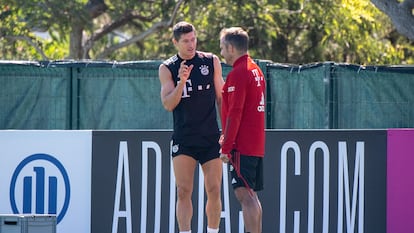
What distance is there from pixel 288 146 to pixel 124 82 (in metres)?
2.24

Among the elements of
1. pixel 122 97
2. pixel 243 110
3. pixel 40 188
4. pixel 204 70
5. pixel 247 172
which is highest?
pixel 204 70

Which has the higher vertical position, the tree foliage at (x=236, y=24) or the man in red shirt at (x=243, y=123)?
the tree foliage at (x=236, y=24)

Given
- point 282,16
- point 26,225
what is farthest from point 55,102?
point 282,16

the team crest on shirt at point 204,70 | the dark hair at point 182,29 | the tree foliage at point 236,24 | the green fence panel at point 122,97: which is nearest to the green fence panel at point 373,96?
the green fence panel at point 122,97

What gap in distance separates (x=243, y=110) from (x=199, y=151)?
0.64m

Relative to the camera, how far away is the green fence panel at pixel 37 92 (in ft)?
33.8

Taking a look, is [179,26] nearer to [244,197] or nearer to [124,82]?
[244,197]

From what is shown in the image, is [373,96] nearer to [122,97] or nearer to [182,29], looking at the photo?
[122,97]

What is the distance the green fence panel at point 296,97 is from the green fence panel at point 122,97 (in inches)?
48.5

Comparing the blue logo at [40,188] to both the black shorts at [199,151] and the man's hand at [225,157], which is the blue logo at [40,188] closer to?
the black shorts at [199,151]

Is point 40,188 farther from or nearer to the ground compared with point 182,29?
nearer to the ground

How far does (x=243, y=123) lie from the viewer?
7.35m

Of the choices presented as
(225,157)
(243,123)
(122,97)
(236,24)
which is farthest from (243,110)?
(236,24)

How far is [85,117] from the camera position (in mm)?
10328
